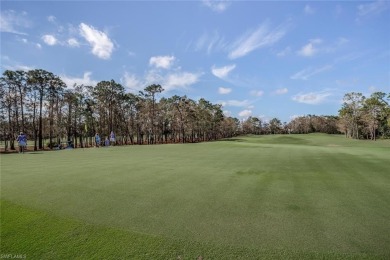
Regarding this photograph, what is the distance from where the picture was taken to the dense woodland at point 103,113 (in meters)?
41.9

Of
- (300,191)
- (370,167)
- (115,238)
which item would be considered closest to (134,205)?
(115,238)

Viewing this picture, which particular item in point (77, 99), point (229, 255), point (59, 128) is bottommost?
point (229, 255)

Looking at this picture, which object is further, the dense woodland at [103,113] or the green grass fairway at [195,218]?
the dense woodland at [103,113]

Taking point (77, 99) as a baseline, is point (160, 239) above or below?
below

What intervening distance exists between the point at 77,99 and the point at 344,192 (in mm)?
52147

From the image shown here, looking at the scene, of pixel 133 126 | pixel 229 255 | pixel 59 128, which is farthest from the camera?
pixel 133 126

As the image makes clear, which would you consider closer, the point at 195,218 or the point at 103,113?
the point at 195,218

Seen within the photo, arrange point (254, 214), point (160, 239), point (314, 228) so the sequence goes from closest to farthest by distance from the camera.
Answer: point (160, 239) → point (314, 228) → point (254, 214)

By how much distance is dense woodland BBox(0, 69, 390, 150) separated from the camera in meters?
41.9

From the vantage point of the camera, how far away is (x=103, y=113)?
5791 cm

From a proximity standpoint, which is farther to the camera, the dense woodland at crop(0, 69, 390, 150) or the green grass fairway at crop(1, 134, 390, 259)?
the dense woodland at crop(0, 69, 390, 150)

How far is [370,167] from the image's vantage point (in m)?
11.7

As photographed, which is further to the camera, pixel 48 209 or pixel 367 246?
pixel 48 209

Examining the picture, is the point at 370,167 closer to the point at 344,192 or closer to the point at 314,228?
the point at 344,192
